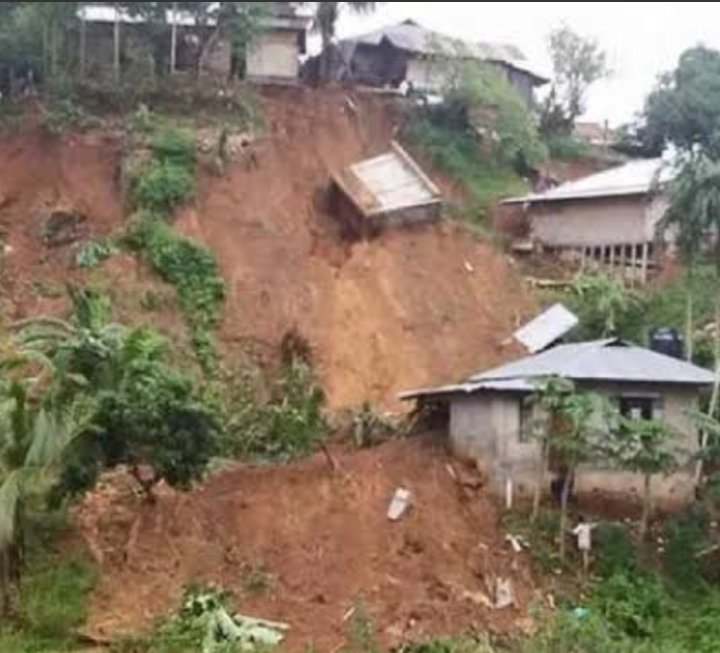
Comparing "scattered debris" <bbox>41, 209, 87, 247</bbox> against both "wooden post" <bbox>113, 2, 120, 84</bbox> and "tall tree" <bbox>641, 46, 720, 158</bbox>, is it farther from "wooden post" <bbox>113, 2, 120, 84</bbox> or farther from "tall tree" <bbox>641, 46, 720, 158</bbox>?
"tall tree" <bbox>641, 46, 720, 158</bbox>

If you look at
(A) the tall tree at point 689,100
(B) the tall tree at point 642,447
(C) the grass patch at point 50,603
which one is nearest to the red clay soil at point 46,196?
(C) the grass patch at point 50,603

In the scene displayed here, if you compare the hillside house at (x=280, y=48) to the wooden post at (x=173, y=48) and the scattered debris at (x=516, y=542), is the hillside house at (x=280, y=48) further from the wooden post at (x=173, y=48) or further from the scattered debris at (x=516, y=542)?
the scattered debris at (x=516, y=542)

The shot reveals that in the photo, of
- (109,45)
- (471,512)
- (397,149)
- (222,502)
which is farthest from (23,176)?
(471,512)

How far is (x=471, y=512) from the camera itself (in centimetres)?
2547

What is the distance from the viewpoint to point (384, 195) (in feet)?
116

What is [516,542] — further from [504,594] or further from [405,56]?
[405,56]

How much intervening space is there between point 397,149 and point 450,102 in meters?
2.24

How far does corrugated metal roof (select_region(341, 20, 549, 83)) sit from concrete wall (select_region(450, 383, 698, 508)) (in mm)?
15986

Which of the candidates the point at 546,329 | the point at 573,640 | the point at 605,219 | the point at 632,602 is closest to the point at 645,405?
the point at 632,602

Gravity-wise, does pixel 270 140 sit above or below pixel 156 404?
→ above

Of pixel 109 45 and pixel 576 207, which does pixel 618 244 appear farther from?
pixel 109 45

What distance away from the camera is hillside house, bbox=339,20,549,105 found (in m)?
40.6

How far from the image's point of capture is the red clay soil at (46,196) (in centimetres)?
3125

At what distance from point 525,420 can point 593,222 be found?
10.2 meters
